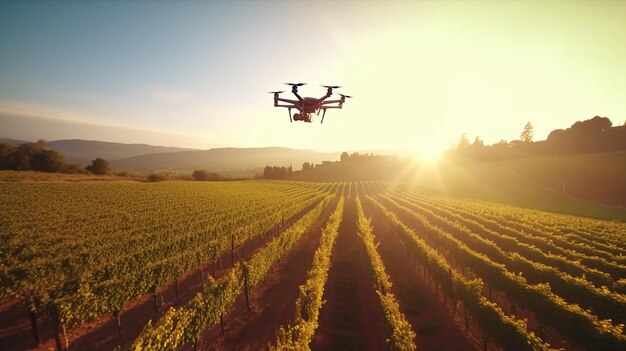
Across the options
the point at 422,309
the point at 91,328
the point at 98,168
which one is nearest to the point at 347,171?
the point at 98,168

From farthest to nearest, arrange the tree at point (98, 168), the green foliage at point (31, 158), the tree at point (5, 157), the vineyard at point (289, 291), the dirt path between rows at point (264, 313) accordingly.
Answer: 1. the tree at point (98, 168)
2. the green foliage at point (31, 158)
3. the tree at point (5, 157)
4. the dirt path between rows at point (264, 313)
5. the vineyard at point (289, 291)

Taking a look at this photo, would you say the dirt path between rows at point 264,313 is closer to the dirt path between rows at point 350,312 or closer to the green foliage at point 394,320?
the dirt path between rows at point 350,312

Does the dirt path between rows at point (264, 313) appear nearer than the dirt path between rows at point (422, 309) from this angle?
No

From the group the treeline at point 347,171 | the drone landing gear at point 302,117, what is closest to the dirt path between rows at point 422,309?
the drone landing gear at point 302,117

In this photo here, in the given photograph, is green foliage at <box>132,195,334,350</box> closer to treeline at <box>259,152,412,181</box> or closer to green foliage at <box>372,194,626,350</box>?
green foliage at <box>372,194,626,350</box>

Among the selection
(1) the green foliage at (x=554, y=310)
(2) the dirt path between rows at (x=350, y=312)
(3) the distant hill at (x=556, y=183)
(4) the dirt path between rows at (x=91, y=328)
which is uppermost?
(3) the distant hill at (x=556, y=183)

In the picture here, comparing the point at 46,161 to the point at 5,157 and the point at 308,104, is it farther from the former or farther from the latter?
the point at 308,104
